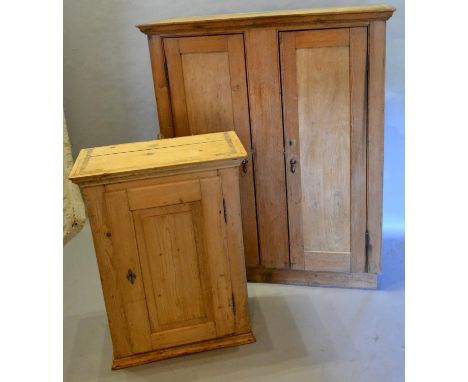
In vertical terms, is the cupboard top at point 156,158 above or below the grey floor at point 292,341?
above

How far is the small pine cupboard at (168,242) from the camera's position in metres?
1.93

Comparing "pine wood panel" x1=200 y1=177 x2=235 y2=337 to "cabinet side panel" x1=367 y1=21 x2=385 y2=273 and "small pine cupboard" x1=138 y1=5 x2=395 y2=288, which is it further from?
"cabinet side panel" x1=367 y1=21 x2=385 y2=273

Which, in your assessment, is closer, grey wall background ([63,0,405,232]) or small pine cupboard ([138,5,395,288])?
small pine cupboard ([138,5,395,288])

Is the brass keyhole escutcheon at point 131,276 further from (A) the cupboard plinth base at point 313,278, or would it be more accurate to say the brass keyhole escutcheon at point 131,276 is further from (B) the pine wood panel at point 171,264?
(A) the cupboard plinth base at point 313,278

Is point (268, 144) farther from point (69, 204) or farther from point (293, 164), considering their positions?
point (69, 204)

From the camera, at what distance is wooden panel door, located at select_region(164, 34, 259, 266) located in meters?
2.28

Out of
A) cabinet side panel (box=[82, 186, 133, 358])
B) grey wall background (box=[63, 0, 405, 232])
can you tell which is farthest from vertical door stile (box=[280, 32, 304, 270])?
cabinet side panel (box=[82, 186, 133, 358])

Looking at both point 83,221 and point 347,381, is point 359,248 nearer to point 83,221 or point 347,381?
point 347,381

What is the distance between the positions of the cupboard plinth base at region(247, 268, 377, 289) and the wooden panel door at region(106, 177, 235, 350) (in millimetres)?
495

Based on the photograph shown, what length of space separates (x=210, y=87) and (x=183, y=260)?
810 millimetres

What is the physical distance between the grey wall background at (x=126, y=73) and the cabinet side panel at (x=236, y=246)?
128 cm

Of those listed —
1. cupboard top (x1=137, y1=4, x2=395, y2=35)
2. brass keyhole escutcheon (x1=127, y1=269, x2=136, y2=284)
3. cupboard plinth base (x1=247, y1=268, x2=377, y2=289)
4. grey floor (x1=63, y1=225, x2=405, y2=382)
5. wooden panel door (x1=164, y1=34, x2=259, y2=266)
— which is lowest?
grey floor (x1=63, y1=225, x2=405, y2=382)

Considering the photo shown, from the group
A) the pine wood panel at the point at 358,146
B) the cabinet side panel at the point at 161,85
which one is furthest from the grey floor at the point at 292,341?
the cabinet side panel at the point at 161,85

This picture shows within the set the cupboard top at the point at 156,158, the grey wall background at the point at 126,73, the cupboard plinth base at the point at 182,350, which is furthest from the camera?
the grey wall background at the point at 126,73
